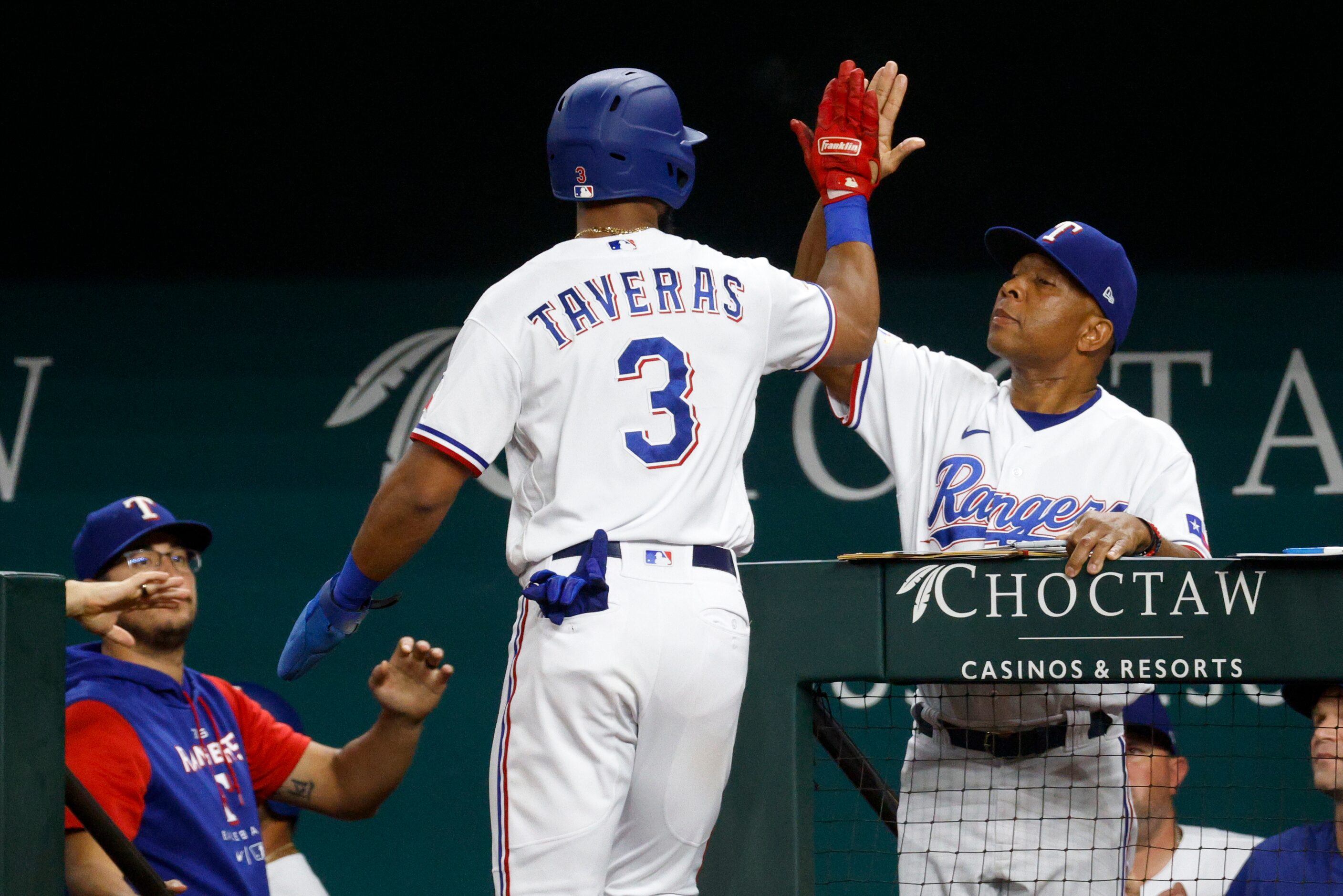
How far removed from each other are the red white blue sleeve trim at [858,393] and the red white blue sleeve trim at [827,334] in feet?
1.67

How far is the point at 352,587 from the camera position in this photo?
211 cm

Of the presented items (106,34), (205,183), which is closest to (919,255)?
(205,183)

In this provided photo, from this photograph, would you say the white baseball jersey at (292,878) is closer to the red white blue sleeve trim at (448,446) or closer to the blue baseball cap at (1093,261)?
the red white blue sleeve trim at (448,446)

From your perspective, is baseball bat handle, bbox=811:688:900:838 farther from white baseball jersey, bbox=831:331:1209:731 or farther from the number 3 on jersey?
the number 3 on jersey

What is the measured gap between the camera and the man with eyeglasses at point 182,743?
273cm

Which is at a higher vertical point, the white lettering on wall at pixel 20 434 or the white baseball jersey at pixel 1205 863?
the white lettering on wall at pixel 20 434

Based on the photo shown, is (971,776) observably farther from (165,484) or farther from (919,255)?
(165,484)

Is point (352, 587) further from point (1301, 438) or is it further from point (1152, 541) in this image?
point (1301, 438)

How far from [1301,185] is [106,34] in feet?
10.6

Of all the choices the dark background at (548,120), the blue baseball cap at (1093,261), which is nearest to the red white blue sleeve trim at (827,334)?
the blue baseball cap at (1093,261)

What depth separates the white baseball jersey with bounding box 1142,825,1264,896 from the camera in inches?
121

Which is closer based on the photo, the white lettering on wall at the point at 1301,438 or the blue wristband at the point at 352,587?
the blue wristband at the point at 352,587

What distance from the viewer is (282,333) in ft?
14.4

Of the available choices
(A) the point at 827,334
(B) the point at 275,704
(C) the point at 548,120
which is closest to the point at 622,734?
(A) the point at 827,334
